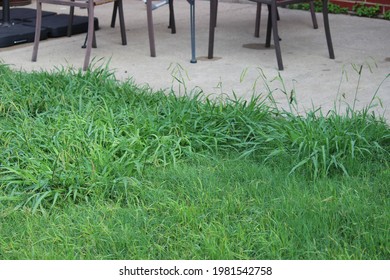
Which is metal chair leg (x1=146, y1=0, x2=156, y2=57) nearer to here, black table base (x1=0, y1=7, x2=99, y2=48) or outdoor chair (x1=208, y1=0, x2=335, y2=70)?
outdoor chair (x1=208, y1=0, x2=335, y2=70)

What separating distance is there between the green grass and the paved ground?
467 mm

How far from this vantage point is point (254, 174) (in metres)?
4.02

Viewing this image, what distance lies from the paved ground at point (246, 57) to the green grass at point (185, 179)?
18.4 inches

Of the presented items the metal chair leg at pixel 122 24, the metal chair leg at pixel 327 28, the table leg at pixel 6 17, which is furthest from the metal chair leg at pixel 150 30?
the table leg at pixel 6 17

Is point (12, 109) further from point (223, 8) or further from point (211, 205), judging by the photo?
point (223, 8)

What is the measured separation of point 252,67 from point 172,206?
2.49 m

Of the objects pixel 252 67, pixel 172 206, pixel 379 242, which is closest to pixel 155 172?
pixel 172 206

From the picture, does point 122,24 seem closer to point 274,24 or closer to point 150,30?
point 150,30

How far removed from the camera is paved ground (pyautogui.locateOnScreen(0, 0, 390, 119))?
5461 mm

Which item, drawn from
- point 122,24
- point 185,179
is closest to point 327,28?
point 122,24

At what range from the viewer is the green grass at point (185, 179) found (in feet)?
11.2

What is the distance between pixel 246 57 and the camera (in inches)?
251

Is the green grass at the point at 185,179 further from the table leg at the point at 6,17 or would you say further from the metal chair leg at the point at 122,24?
the table leg at the point at 6,17

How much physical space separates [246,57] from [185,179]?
2.51 m
